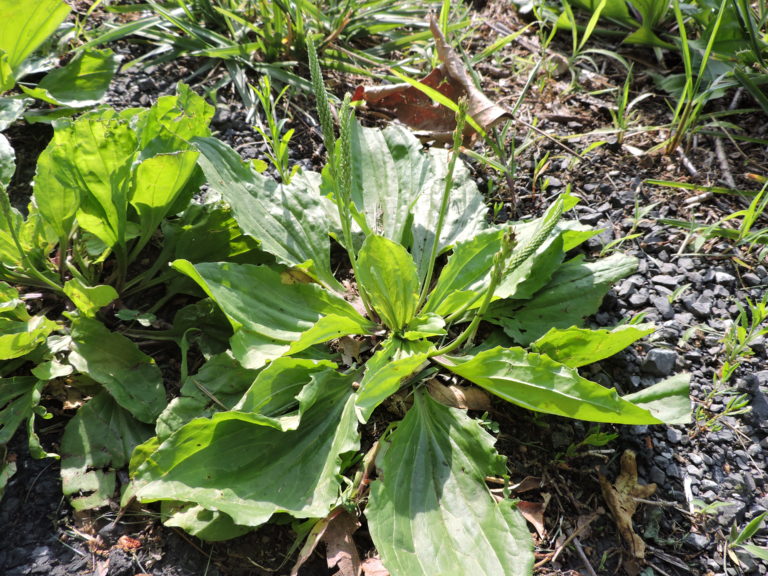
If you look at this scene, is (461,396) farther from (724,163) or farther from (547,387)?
(724,163)

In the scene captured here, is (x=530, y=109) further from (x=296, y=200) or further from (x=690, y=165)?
(x=296, y=200)

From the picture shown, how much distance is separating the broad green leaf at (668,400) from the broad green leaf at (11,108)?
274 centimetres

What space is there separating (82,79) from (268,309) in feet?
5.48

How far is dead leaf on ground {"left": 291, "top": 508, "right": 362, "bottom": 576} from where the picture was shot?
6.14 ft

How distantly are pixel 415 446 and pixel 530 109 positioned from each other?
1998 millimetres

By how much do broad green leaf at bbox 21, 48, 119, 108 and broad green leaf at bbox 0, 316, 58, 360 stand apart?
1.22 metres

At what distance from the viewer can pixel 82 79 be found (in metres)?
3.00

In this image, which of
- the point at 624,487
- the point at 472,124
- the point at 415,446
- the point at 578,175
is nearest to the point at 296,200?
the point at 472,124

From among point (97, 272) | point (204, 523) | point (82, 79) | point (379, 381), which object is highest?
point (82, 79)

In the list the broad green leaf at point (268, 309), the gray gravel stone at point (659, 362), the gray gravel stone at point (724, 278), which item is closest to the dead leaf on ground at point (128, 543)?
the broad green leaf at point (268, 309)

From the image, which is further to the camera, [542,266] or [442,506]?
[542,266]

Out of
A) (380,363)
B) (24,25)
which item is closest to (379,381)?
(380,363)

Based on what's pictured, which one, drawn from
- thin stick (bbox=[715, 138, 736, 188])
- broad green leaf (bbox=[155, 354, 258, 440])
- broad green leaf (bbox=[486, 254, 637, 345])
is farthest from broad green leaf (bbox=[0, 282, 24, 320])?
thin stick (bbox=[715, 138, 736, 188])

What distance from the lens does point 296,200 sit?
2.54 m
